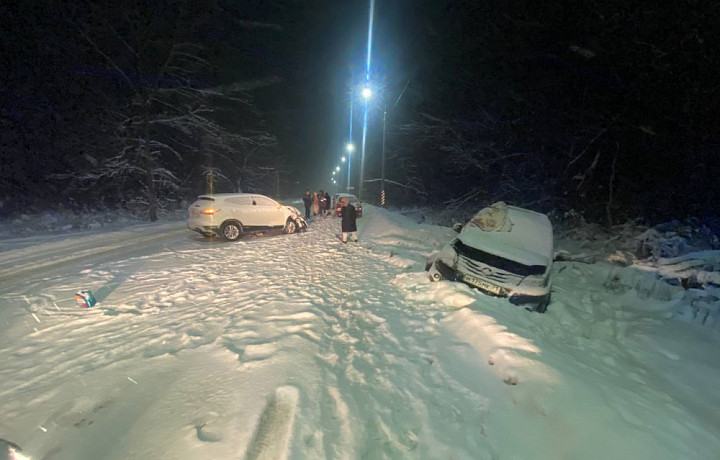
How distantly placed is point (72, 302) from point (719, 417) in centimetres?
907

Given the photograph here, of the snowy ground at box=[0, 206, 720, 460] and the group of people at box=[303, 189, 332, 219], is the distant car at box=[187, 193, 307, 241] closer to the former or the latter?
the snowy ground at box=[0, 206, 720, 460]

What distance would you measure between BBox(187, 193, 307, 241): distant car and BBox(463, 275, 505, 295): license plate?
28.9 feet

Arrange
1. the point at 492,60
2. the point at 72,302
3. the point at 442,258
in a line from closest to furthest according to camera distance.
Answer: the point at 72,302
the point at 442,258
the point at 492,60

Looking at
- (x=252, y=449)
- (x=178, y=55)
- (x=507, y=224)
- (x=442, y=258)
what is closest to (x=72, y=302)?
(x=252, y=449)

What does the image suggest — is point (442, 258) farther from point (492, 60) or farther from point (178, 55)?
point (178, 55)

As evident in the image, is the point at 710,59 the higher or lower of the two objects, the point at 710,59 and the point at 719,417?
the higher

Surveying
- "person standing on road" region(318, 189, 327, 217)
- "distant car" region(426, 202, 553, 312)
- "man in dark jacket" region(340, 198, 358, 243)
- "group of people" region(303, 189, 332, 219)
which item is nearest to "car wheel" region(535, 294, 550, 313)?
"distant car" region(426, 202, 553, 312)

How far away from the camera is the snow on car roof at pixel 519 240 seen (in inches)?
231

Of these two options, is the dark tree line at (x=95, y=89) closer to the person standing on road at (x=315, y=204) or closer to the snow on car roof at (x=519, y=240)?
the person standing on road at (x=315, y=204)

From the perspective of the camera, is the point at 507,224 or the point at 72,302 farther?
the point at 507,224

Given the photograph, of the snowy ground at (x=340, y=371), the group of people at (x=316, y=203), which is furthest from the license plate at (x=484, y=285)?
the group of people at (x=316, y=203)

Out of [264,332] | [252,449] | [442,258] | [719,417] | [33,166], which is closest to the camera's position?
[252,449]

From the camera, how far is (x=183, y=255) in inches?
354

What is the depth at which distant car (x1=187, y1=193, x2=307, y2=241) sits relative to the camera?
11266 mm
